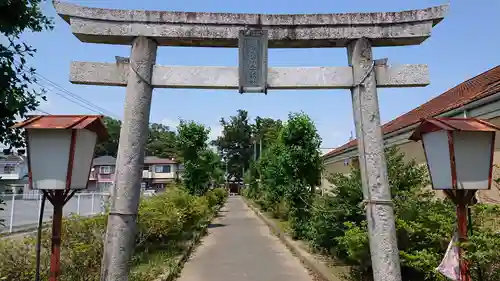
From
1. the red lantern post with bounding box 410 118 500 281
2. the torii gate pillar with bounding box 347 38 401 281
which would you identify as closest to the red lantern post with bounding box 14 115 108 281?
the torii gate pillar with bounding box 347 38 401 281

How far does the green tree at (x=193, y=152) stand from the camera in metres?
20.1

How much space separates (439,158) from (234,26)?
2.76 m

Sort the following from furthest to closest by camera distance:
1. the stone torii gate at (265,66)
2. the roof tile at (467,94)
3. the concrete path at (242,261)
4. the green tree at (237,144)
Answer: the green tree at (237,144)
the concrete path at (242,261)
the roof tile at (467,94)
the stone torii gate at (265,66)

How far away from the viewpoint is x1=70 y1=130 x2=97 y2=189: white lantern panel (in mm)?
4047

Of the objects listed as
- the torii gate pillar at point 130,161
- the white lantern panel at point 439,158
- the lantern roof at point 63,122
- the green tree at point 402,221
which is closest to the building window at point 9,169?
the green tree at point 402,221

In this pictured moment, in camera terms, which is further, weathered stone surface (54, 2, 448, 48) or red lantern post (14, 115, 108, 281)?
weathered stone surface (54, 2, 448, 48)

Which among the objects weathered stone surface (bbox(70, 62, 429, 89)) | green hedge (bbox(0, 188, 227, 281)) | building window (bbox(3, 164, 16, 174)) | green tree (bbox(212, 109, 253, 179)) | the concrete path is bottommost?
the concrete path

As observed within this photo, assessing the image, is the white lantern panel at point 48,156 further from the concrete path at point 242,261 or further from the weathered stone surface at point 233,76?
the concrete path at point 242,261

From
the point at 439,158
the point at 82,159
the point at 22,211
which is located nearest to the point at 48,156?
the point at 82,159

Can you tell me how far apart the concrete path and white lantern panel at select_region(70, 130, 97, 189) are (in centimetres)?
544

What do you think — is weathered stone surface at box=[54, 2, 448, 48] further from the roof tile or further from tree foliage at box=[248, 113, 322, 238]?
tree foliage at box=[248, 113, 322, 238]

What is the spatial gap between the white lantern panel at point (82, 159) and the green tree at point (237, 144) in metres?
78.5

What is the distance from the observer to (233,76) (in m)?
5.05

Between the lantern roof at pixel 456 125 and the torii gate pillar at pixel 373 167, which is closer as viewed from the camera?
the lantern roof at pixel 456 125
